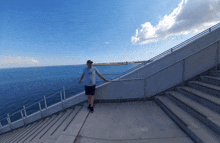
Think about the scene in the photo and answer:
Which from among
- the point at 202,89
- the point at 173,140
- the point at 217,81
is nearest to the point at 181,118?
the point at 173,140

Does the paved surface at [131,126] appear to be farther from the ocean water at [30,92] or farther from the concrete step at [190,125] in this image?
the ocean water at [30,92]

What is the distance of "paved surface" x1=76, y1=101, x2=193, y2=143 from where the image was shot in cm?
207

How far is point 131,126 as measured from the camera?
8.15 feet

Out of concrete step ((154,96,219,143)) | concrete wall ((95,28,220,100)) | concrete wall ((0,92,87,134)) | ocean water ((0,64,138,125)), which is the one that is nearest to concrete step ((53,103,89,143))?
concrete wall ((0,92,87,134))

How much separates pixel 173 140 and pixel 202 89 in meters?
2.26

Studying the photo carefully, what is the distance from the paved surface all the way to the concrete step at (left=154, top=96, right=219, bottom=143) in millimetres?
133

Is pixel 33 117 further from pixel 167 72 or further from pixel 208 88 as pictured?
pixel 208 88

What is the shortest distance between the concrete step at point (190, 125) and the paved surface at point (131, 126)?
0.13 metres

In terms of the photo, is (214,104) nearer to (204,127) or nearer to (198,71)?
(204,127)

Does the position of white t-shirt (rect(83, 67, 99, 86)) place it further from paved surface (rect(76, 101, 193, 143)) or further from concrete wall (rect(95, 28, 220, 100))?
paved surface (rect(76, 101, 193, 143))

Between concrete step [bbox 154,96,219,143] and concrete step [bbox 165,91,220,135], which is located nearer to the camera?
concrete step [bbox 154,96,219,143]

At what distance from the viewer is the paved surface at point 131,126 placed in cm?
207

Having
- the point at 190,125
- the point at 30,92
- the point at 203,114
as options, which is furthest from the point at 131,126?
the point at 30,92

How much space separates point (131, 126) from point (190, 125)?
4.53 feet
